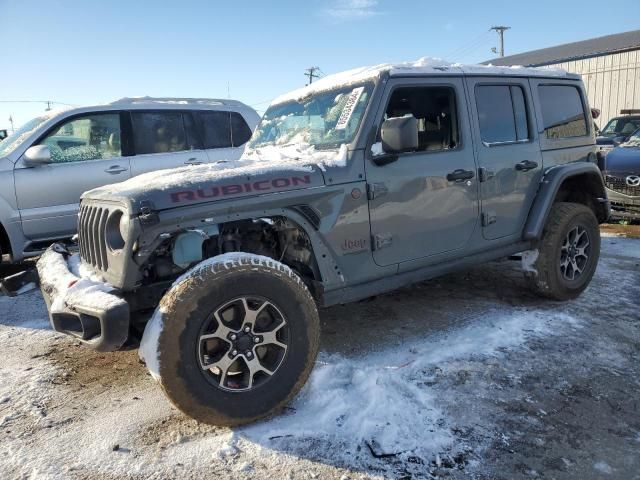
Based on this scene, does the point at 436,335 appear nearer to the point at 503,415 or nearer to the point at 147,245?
the point at 503,415

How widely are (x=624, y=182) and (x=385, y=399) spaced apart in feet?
22.5

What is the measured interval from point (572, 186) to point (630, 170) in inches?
150

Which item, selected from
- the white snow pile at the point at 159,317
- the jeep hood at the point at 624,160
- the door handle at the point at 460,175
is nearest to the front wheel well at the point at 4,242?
the white snow pile at the point at 159,317

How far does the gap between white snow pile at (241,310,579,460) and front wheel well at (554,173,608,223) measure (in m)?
1.60

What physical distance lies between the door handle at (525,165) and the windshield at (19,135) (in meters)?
5.07

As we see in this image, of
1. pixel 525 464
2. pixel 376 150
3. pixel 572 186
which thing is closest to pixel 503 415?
pixel 525 464

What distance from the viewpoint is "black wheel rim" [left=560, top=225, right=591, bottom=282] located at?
15.0 ft

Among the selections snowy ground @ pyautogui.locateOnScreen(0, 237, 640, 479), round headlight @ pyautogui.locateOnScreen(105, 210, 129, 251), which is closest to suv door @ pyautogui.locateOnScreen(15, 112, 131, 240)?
snowy ground @ pyautogui.locateOnScreen(0, 237, 640, 479)

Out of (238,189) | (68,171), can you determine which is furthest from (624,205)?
(68,171)

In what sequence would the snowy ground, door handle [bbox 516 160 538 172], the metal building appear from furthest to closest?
the metal building → door handle [bbox 516 160 538 172] → the snowy ground

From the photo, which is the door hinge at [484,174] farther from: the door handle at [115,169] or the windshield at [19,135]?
the windshield at [19,135]

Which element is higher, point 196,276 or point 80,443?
point 196,276

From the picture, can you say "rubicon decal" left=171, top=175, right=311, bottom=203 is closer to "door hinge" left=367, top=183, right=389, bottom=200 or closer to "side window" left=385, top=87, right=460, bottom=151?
"door hinge" left=367, top=183, right=389, bottom=200

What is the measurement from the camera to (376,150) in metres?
3.31
